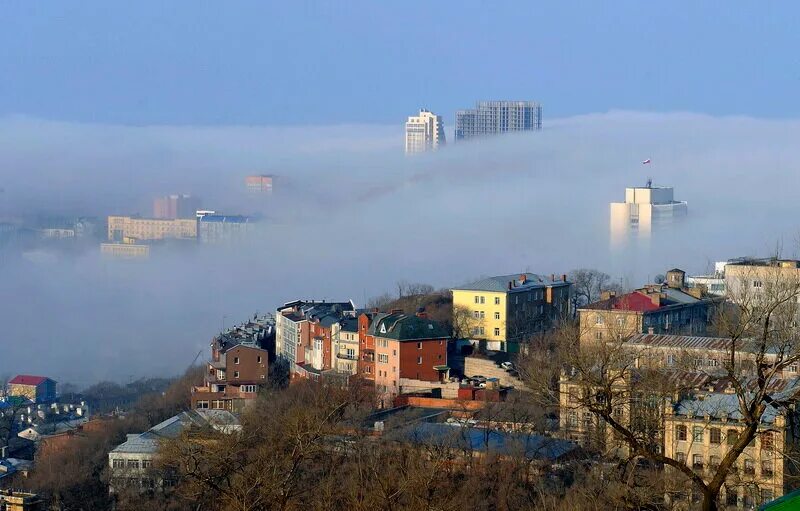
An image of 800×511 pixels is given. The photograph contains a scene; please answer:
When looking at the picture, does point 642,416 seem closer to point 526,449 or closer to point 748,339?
point 748,339

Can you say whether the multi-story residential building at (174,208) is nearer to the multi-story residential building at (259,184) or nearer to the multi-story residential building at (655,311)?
the multi-story residential building at (259,184)

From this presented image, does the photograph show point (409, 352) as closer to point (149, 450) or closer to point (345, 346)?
point (345, 346)

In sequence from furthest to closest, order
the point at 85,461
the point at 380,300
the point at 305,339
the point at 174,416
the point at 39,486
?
the point at 380,300 → the point at 305,339 → the point at 174,416 → the point at 85,461 → the point at 39,486

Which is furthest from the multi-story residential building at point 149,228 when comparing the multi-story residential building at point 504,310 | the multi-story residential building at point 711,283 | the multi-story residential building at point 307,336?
the multi-story residential building at point 504,310

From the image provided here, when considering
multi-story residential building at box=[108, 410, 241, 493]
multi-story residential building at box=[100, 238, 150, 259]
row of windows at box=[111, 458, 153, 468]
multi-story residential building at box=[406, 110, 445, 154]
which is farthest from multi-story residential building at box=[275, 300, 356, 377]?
multi-story residential building at box=[406, 110, 445, 154]

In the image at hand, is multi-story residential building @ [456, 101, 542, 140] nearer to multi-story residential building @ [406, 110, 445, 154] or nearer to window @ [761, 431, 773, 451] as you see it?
multi-story residential building @ [406, 110, 445, 154]

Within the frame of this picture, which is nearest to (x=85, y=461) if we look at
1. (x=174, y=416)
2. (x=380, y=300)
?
(x=174, y=416)
